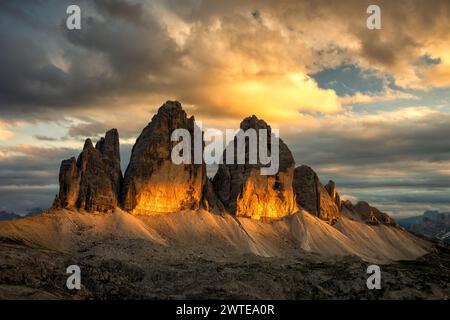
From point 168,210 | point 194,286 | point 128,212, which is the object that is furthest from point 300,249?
point 194,286

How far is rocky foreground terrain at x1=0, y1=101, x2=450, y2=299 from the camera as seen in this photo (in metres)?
98.2

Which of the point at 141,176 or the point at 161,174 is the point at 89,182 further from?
the point at 161,174

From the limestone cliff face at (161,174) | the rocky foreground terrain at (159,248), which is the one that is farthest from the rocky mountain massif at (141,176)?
the rocky foreground terrain at (159,248)

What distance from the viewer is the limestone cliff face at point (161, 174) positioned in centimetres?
18138

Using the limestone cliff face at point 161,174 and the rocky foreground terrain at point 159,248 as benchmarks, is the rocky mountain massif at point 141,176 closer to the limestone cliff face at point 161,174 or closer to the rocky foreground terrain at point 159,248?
the limestone cliff face at point 161,174

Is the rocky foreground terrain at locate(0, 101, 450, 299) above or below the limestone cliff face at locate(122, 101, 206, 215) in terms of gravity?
below

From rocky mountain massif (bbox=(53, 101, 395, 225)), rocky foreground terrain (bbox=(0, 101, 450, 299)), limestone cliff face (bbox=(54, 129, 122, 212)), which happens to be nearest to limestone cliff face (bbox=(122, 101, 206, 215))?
rocky mountain massif (bbox=(53, 101, 395, 225))

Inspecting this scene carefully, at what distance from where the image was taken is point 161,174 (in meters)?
185

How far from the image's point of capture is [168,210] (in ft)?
612

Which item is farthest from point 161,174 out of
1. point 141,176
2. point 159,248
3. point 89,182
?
point 159,248

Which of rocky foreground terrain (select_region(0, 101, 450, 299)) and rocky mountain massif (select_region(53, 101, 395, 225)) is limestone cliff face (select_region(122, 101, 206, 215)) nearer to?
rocky mountain massif (select_region(53, 101, 395, 225))

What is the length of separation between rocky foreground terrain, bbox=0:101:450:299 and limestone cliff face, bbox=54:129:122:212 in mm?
361

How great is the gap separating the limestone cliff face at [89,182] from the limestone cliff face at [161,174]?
7.37 metres
